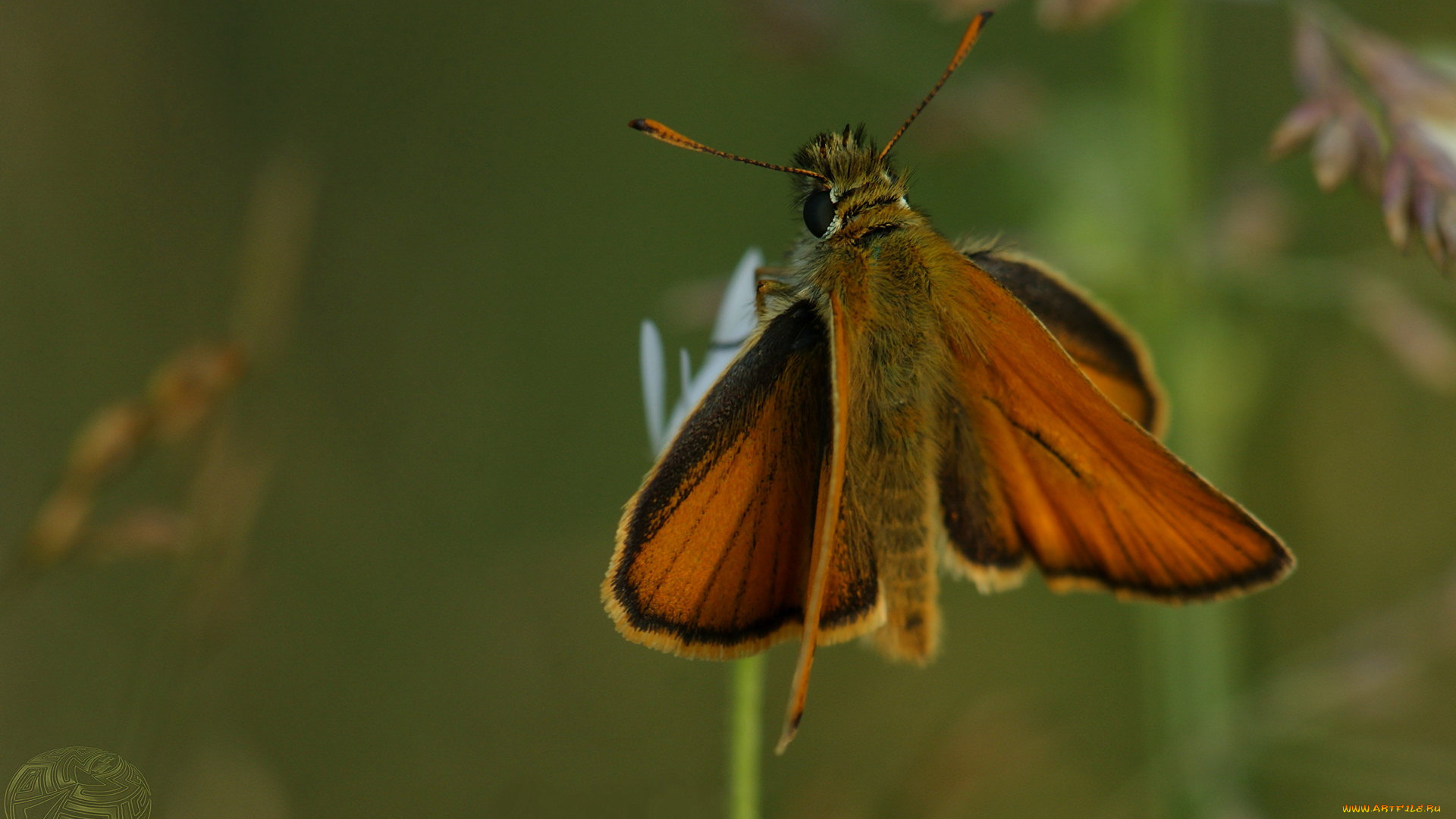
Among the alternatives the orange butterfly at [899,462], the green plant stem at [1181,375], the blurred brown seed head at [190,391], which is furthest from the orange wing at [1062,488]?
the blurred brown seed head at [190,391]

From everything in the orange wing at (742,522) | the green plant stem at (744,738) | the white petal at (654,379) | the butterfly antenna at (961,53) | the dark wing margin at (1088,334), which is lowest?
the green plant stem at (744,738)

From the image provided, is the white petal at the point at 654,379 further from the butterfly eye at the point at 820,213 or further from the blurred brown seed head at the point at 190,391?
the blurred brown seed head at the point at 190,391

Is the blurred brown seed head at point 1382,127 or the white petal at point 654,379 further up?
the blurred brown seed head at point 1382,127

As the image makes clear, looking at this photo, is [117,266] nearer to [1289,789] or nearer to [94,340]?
[94,340]

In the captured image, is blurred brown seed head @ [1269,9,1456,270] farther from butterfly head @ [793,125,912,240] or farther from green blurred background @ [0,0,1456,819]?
butterfly head @ [793,125,912,240]

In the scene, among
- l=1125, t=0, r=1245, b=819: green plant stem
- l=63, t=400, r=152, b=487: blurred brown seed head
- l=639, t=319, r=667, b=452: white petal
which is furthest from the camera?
l=1125, t=0, r=1245, b=819: green plant stem

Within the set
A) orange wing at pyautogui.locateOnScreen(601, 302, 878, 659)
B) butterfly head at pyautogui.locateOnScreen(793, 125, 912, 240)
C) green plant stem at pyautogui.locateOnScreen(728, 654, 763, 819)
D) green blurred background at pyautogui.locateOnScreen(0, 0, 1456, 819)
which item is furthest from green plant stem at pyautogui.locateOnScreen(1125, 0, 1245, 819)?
green plant stem at pyautogui.locateOnScreen(728, 654, 763, 819)

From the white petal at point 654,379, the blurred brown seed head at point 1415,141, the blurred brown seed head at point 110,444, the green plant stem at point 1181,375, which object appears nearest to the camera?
the blurred brown seed head at point 1415,141

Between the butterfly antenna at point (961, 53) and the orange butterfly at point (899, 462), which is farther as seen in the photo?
the butterfly antenna at point (961, 53)
